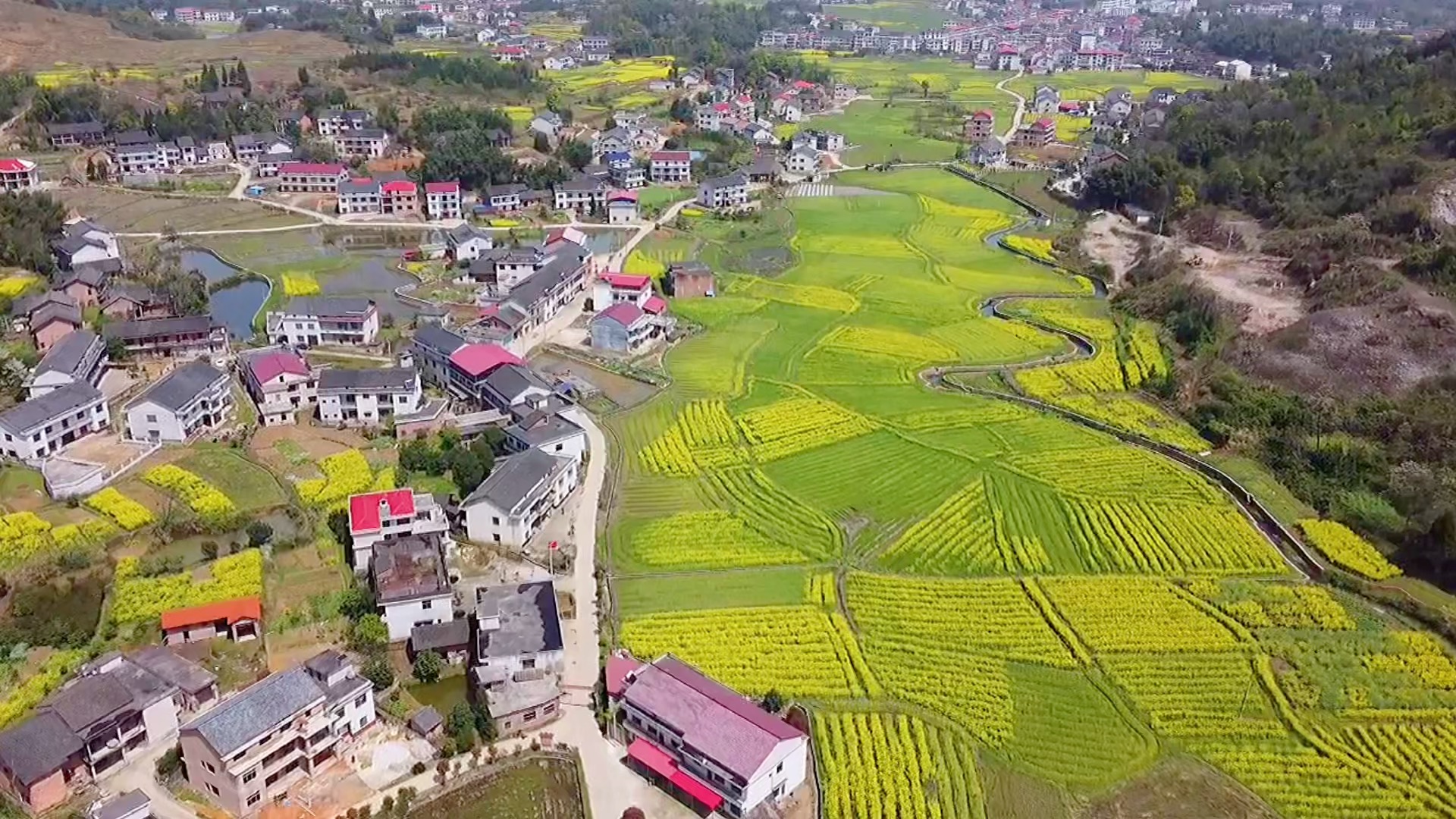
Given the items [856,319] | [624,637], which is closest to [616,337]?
[856,319]

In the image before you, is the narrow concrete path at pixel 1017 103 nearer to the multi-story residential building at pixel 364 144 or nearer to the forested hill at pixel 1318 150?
the forested hill at pixel 1318 150

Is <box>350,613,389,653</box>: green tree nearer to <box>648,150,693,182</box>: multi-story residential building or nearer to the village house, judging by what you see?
the village house

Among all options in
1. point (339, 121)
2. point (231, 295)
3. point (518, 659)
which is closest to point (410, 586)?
point (518, 659)

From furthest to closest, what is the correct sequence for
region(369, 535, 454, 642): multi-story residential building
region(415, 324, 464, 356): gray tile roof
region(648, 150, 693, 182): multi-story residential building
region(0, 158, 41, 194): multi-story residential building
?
region(648, 150, 693, 182): multi-story residential building < region(0, 158, 41, 194): multi-story residential building < region(415, 324, 464, 356): gray tile roof < region(369, 535, 454, 642): multi-story residential building

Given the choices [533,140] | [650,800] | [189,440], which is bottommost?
[650,800]

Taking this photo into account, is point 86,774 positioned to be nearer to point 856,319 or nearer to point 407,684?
point 407,684

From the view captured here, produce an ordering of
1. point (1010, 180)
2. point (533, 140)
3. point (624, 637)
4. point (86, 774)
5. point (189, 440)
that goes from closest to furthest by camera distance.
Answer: point (86, 774), point (624, 637), point (189, 440), point (1010, 180), point (533, 140)

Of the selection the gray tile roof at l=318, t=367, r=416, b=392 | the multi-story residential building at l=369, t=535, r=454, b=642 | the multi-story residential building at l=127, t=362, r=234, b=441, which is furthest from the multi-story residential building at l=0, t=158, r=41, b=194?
the multi-story residential building at l=369, t=535, r=454, b=642
